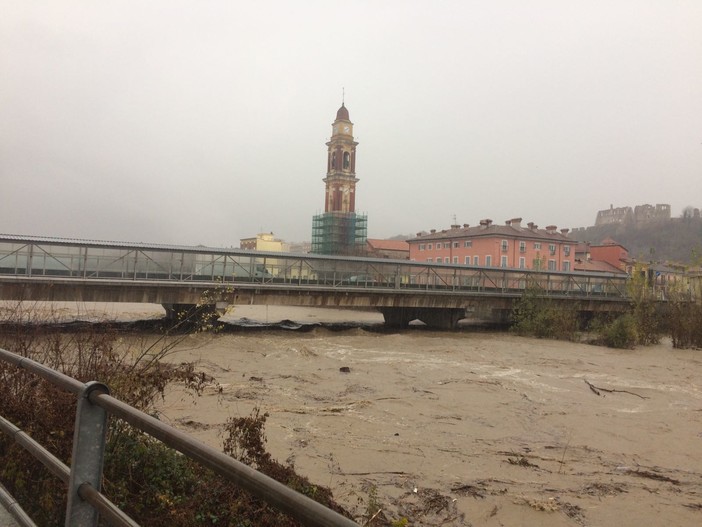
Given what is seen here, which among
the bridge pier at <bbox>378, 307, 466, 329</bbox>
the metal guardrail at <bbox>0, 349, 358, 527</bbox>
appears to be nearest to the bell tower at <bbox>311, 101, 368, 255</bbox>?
the bridge pier at <bbox>378, 307, 466, 329</bbox>

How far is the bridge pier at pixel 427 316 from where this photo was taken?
118 ft

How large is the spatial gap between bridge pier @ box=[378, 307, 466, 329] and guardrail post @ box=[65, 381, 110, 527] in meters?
34.4

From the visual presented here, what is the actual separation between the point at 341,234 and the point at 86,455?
88.4 meters

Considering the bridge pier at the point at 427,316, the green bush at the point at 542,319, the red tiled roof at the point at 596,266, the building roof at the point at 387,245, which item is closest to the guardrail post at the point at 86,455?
the green bush at the point at 542,319

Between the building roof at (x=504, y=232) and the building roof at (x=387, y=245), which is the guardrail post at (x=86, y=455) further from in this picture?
the building roof at (x=387, y=245)

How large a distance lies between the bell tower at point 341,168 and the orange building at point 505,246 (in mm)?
22994

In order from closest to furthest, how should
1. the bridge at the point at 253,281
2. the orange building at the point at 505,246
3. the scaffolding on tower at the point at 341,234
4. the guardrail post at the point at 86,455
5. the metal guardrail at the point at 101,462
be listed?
the metal guardrail at the point at 101,462
the guardrail post at the point at 86,455
the bridge at the point at 253,281
the orange building at the point at 505,246
the scaffolding on tower at the point at 341,234

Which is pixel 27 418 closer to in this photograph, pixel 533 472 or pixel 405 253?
pixel 533 472

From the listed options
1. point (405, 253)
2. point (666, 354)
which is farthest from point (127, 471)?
point (405, 253)

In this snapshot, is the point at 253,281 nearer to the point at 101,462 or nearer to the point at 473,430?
the point at 473,430

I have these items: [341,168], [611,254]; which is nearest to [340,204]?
[341,168]

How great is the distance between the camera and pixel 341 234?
296ft

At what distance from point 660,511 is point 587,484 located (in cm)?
107

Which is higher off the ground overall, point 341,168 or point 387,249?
point 341,168
